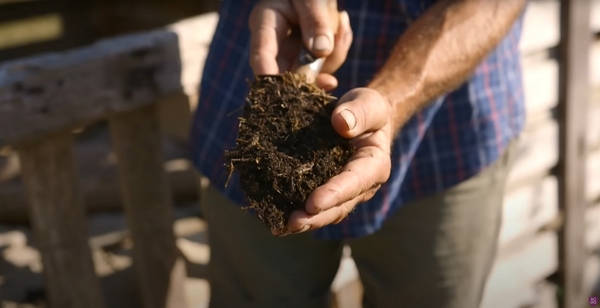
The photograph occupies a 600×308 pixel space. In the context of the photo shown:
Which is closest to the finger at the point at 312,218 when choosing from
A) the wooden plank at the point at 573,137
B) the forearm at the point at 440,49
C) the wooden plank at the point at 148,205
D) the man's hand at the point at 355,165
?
the man's hand at the point at 355,165

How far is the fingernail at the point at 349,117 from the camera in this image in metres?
1.28

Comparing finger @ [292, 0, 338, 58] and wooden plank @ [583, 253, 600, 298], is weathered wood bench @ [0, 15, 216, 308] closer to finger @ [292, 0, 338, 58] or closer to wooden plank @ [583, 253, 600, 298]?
finger @ [292, 0, 338, 58]

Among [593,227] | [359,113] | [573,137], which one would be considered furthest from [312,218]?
[593,227]

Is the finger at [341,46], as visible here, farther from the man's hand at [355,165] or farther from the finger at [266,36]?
the man's hand at [355,165]

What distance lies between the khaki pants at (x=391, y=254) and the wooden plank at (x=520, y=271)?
1.16 metres

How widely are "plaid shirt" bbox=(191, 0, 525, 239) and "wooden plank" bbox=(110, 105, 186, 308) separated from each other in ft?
0.98

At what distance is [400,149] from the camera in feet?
5.64

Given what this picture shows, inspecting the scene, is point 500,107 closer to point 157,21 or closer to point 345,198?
point 345,198

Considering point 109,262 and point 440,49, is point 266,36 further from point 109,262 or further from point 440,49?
point 109,262

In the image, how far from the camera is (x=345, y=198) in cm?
125

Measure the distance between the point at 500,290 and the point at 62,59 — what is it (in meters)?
2.06

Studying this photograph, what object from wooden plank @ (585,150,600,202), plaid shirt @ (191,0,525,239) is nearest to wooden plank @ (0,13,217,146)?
plaid shirt @ (191,0,525,239)

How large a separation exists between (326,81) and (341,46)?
98 millimetres

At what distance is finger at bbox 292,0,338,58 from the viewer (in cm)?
152
